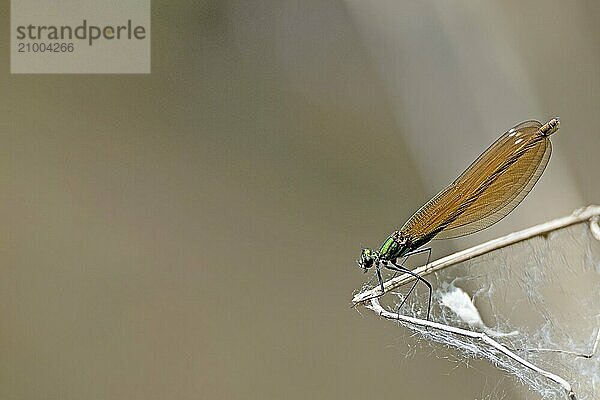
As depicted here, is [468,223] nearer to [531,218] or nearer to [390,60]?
[531,218]

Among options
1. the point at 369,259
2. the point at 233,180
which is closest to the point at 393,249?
the point at 369,259

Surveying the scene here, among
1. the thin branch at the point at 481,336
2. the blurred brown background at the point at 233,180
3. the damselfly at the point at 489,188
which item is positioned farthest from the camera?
the blurred brown background at the point at 233,180

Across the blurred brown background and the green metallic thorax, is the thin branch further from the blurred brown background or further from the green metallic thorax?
the blurred brown background

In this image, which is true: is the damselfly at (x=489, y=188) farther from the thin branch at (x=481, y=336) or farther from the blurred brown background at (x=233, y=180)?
the blurred brown background at (x=233, y=180)

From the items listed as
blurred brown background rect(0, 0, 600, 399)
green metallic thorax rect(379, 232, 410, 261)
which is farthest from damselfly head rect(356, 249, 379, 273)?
blurred brown background rect(0, 0, 600, 399)

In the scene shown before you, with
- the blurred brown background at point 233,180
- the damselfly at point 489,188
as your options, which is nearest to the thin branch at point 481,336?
the damselfly at point 489,188

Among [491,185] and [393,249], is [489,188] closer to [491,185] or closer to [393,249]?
[491,185]
